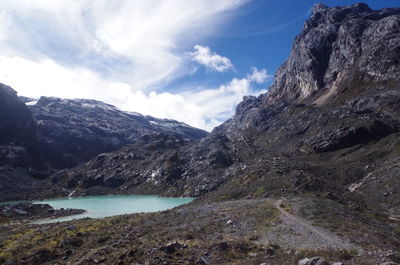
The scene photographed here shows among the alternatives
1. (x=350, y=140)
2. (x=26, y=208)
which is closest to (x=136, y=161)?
(x=26, y=208)

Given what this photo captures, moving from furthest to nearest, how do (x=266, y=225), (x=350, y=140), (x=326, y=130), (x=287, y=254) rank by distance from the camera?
(x=326, y=130)
(x=350, y=140)
(x=266, y=225)
(x=287, y=254)

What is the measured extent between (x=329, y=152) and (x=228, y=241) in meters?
102

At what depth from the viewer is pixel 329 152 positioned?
117000 mm

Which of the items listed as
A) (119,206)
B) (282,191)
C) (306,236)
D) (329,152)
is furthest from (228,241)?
(329,152)

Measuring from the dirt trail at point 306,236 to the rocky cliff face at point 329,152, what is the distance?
25422 millimetres

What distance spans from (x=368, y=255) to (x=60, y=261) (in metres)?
25.6

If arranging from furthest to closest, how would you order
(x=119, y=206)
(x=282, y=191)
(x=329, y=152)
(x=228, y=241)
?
(x=329, y=152) < (x=119, y=206) < (x=282, y=191) < (x=228, y=241)

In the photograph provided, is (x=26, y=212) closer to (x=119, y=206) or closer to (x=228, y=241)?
(x=119, y=206)

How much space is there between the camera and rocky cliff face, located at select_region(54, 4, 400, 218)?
2830 inches

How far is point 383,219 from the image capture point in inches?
1816

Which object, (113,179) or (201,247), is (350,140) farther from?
(113,179)

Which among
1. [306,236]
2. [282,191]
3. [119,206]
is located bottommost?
[306,236]

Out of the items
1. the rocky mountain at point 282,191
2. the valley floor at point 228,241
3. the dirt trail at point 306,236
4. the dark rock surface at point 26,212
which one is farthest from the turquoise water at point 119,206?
the dirt trail at point 306,236

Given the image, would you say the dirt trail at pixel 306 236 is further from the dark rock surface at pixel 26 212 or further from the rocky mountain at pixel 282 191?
the dark rock surface at pixel 26 212
